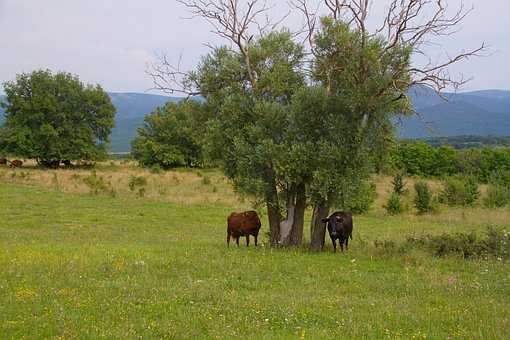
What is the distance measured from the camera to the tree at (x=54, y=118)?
234 feet

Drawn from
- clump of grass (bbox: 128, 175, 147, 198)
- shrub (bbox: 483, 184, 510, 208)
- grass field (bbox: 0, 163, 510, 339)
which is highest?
grass field (bbox: 0, 163, 510, 339)

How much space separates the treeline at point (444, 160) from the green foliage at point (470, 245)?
195 ft

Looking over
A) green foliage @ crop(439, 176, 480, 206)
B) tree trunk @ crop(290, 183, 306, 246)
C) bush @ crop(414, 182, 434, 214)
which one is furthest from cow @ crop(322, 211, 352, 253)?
green foliage @ crop(439, 176, 480, 206)

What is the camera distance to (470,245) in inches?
766

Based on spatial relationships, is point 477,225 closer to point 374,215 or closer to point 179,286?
point 374,215

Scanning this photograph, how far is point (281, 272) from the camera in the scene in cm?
1547

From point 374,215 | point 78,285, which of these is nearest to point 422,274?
point 78,285

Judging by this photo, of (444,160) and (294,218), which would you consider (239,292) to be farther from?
(444,160)

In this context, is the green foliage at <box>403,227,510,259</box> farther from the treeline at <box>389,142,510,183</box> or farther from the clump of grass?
the treeline at <box>389,142,510,183</box>

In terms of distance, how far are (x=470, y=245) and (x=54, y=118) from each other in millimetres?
64829

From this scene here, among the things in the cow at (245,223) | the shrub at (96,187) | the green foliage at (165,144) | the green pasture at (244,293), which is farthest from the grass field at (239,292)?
the green foliage at (165,144)

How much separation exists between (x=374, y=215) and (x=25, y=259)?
28340 mm

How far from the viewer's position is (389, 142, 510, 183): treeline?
257 feet

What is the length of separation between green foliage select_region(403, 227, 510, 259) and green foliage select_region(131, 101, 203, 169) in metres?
58.6
